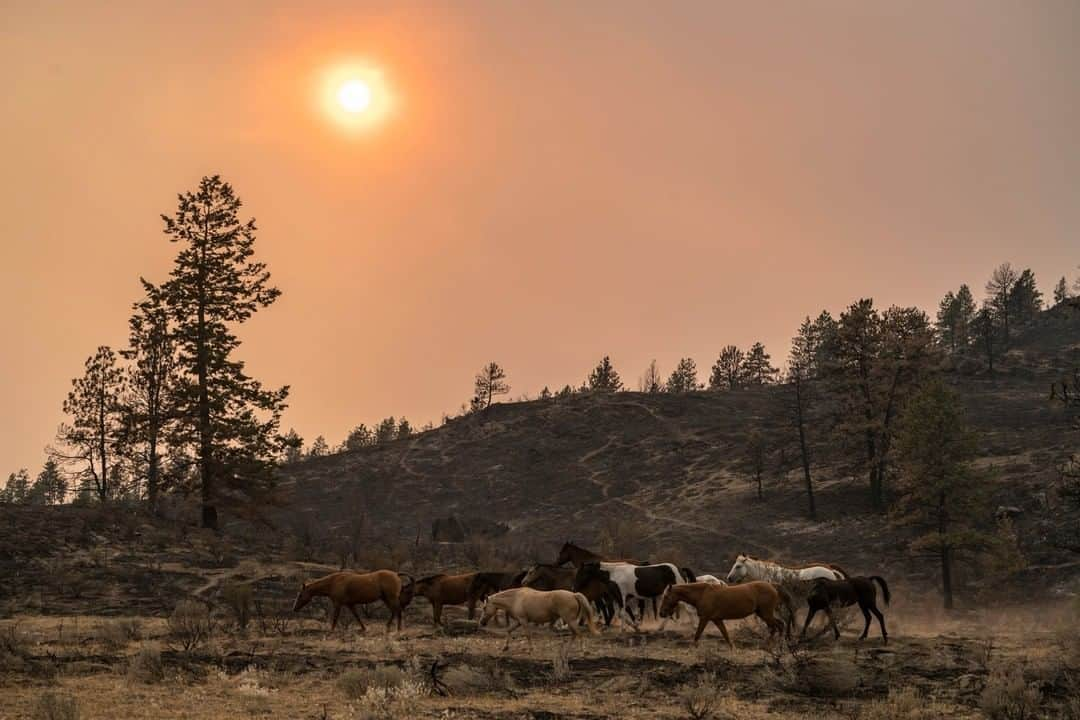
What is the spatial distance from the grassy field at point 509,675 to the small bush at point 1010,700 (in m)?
0.03

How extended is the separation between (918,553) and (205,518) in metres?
37.4

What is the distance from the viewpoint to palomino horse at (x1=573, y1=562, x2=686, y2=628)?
20.8 m

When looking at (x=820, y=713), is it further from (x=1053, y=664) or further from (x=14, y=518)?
(x=14, y=518)

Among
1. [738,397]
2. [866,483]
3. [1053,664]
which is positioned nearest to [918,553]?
[866,483]

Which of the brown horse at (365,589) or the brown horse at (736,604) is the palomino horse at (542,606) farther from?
the brown horse at (365,589)

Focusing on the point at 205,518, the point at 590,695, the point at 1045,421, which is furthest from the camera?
the point at 1045,421

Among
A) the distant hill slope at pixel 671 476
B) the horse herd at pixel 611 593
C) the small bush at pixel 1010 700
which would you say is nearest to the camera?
the small bush at pixel 1010 700

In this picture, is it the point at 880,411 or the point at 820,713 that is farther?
the point at 880,411

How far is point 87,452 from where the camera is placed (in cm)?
5684

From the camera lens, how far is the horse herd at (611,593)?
1688 cm

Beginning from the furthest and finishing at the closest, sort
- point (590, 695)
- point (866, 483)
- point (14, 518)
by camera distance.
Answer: point (866, 483) < point (14, 518) < point (590, 695)

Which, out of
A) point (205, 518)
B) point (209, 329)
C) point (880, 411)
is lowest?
point (205, 518)

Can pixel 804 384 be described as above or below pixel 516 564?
above

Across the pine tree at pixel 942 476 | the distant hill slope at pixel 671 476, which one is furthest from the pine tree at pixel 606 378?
the pine tree at pixel 942 476
